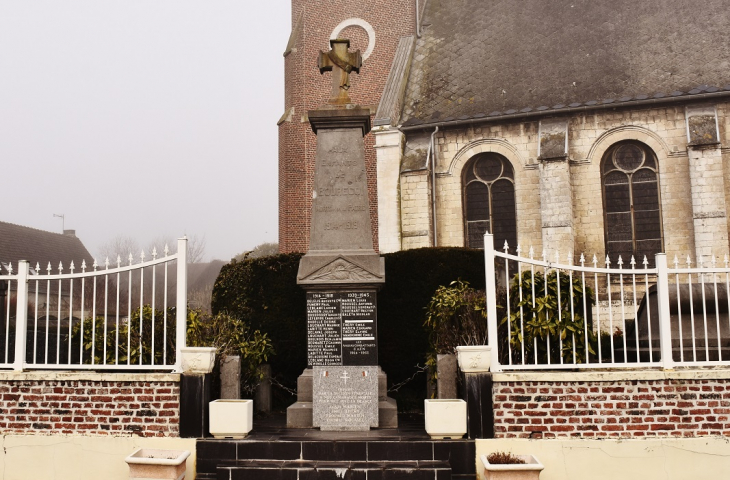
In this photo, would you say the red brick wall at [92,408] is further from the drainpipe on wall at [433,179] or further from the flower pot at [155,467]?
the drainpipe on wall at [433,179]

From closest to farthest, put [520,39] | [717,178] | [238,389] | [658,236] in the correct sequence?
[238,389] < [717,178] < [658,236] < [520,39]

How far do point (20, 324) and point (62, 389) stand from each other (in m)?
0.84

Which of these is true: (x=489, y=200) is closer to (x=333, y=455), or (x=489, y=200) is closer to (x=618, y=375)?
(x=618, y=375)

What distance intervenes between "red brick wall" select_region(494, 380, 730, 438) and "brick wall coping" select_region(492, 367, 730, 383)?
4 cm

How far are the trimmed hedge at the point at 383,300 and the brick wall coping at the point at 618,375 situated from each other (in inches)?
135

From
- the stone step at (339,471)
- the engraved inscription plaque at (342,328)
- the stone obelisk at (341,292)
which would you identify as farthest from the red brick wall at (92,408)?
the engraved inscription plaque at (342,328)

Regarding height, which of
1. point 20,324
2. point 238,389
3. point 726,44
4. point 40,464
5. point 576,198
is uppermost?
point 726,44

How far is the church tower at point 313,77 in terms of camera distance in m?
17.8

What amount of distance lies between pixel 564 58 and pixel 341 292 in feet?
36.3

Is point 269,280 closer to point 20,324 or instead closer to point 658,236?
point 20,324

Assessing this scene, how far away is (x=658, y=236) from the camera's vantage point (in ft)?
46.6

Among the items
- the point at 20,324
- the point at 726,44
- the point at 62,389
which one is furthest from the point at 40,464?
the point at 726,44

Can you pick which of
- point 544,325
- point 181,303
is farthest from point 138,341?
point 544,325

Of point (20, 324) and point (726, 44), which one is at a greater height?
point (726, 44)
